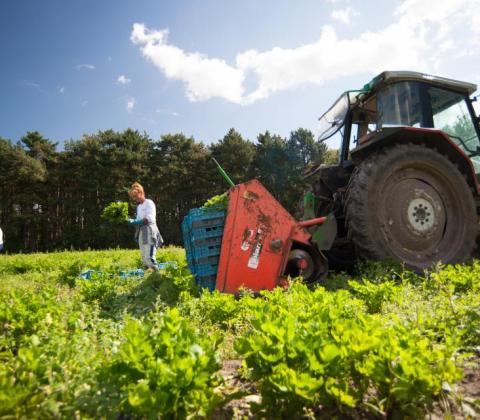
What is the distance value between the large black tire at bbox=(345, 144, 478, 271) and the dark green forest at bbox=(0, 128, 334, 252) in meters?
25.1

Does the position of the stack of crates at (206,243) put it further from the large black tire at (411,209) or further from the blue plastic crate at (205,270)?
the large black tire at (411,209)

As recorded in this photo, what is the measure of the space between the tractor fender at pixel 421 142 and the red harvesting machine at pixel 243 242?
1.67 metres

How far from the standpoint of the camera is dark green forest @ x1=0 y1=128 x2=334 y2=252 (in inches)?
1205

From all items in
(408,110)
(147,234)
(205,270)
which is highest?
(408,110)

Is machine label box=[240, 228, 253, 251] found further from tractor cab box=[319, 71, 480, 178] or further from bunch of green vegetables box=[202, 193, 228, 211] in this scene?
tractor cab box=[319, 71, 480, 178]

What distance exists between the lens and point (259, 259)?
346cm

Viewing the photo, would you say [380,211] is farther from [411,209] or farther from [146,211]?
[146,211]

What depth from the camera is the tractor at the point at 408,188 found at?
3.93 m

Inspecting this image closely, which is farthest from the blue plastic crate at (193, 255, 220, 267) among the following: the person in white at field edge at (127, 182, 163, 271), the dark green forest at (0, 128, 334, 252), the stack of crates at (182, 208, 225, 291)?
the dark green forest at (0, 128, 334, 252)

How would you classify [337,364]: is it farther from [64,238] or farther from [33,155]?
[33,155]

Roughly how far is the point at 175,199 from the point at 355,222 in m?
30.7

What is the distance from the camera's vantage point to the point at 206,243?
3428 millimetres

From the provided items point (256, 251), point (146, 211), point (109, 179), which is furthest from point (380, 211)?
point (109, 179)

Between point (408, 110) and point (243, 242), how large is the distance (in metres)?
3.39
